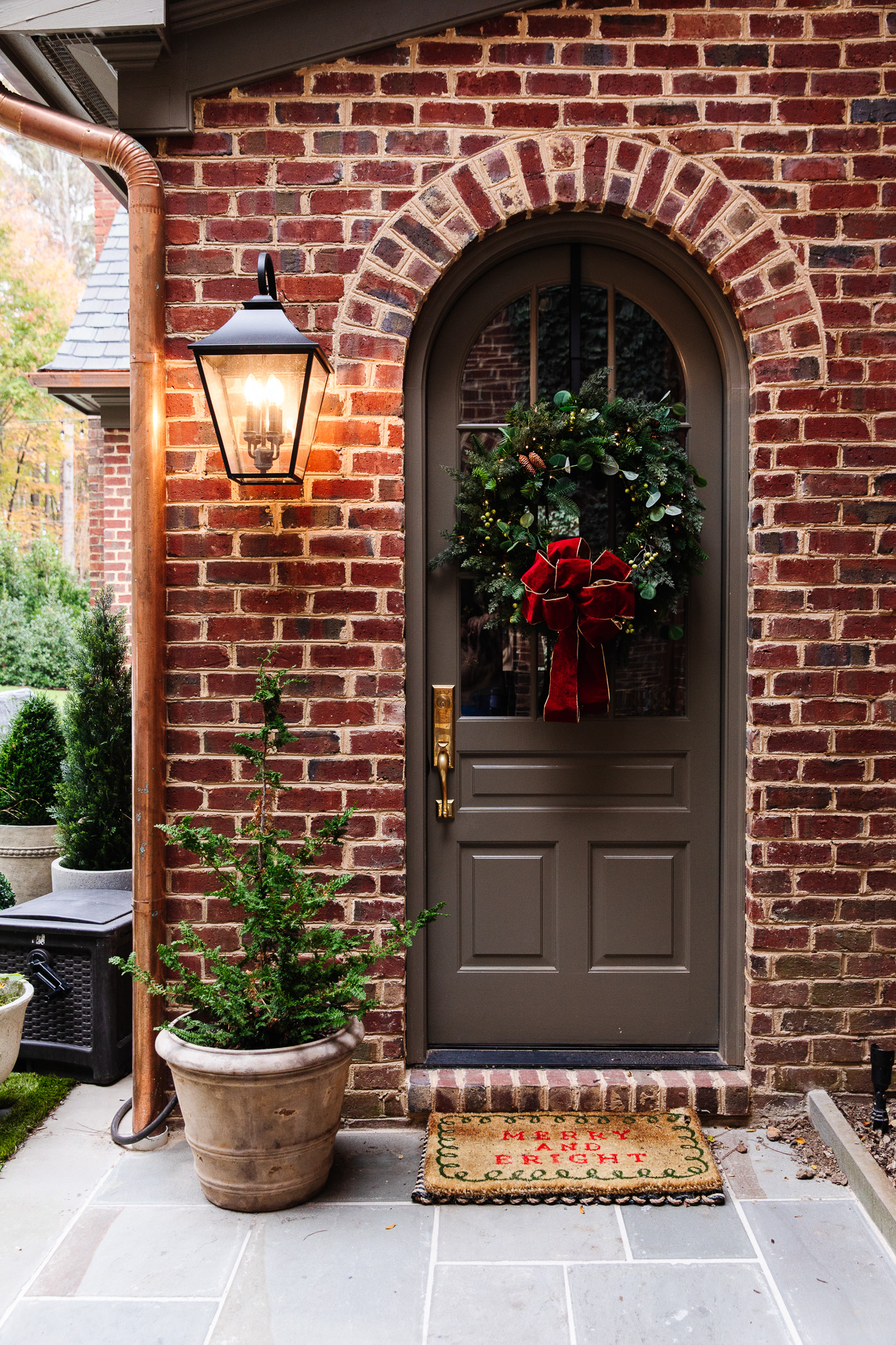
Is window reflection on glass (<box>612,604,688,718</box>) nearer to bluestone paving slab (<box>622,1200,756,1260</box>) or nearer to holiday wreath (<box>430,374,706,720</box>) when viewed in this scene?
holiday wreath (<box>430,374,706,720</box>)

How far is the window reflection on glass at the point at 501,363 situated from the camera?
307cm

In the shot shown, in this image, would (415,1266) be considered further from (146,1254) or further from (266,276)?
(266,276)

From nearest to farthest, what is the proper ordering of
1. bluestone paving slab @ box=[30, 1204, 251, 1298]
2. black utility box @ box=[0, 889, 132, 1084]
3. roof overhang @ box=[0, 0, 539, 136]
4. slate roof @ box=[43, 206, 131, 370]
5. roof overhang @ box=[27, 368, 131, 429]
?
bluestone paving slab @ box=[30, 1204, 251, 1298] → roof overhang @ box=[0, 0, 539, 136] → black utility box @ box=[0, 889, 132, 1084] → roof overhang @ box=[27, 368, 131, 429] → slate roof @ box=[43, 206, 131, 370]

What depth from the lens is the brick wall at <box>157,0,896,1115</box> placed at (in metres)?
2.85


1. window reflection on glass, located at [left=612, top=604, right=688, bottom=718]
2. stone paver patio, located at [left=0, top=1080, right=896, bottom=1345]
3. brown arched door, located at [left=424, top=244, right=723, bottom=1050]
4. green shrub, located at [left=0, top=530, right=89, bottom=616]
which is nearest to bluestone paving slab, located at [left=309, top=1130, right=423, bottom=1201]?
stone paver patio, located at [left=0, top=1080, right=896, bottom=1345]

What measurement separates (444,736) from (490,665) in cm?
28

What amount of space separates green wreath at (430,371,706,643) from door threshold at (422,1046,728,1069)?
1.37 meters

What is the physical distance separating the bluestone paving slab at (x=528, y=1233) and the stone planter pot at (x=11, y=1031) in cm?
144

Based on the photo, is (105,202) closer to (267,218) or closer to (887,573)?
(267,218)

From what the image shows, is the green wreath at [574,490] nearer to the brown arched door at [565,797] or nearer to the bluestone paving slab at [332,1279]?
the brown arched door at [565,797]

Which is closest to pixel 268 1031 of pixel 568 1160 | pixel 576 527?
pixel 568 1160

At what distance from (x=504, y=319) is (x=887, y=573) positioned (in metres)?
1.47

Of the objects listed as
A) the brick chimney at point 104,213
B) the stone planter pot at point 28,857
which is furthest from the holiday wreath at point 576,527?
the brick chimney at point 104,213

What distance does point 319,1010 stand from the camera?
2566 millimetres
